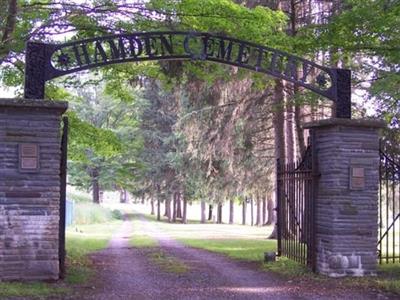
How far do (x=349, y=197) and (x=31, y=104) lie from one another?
5.51 metres

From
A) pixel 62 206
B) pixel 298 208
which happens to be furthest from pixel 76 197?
pixel 62 206

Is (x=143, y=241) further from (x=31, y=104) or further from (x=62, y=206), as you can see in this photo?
(x=31, y=104)

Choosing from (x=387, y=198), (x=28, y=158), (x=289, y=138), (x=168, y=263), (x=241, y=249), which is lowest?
(x=241, y=249)

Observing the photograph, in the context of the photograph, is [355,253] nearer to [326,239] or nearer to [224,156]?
[326,239]

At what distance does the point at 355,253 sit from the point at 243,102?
11832 mm

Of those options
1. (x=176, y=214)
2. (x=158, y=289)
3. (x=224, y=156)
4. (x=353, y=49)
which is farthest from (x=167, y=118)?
(x=158, y=289)

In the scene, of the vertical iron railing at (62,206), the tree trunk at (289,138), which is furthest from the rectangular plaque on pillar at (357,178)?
the tree trunk at (289,138)

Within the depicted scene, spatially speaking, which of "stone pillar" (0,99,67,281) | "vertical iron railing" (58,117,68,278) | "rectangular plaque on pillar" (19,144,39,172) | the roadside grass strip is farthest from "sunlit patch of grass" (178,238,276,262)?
"rectangular plaque on pillar" (19,144,39,172)

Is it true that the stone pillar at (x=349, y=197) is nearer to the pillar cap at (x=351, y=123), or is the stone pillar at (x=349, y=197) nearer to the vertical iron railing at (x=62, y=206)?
the pillar cap at (x=351, y=123)

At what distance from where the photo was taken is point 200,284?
31.8ft

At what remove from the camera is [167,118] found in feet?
138

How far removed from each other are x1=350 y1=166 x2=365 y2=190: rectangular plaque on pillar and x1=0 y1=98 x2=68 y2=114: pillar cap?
497cm

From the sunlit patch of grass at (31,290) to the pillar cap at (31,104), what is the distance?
8.64ft

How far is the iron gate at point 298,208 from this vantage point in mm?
10695
